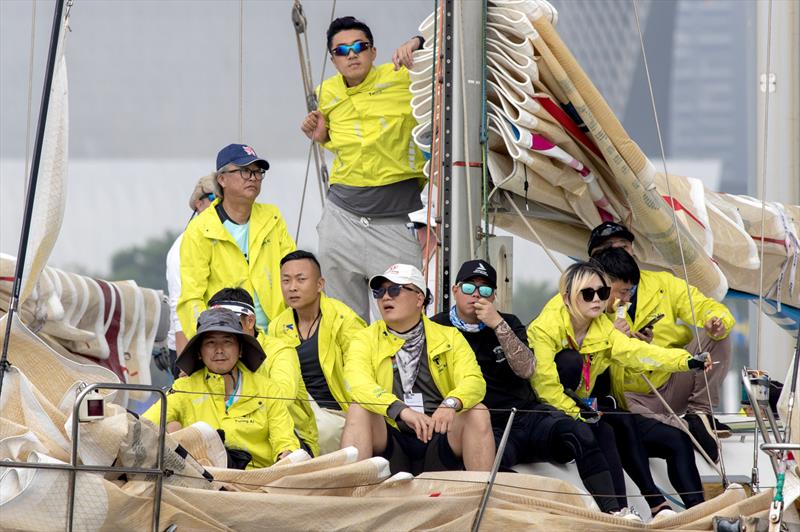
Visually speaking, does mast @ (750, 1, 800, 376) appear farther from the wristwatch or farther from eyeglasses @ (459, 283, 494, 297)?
the wristwatch

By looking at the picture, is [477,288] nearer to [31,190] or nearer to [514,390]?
[514,390]

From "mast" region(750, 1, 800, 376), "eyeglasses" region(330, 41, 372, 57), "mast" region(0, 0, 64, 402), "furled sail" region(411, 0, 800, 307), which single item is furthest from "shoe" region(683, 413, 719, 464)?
"mast" region(750, 1, 800, 376)

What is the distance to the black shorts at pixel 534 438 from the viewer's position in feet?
17.3

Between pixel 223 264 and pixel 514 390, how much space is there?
122 cm

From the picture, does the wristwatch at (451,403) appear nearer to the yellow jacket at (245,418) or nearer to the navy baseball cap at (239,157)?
the yellow jacket at (245,418)

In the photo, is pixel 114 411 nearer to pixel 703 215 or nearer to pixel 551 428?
pixel 551 428

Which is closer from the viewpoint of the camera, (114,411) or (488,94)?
(114,411)

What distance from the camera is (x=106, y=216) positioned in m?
14.4

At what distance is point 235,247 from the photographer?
5.98m

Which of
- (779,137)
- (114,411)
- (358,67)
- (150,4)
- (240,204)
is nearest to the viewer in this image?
(114,411)

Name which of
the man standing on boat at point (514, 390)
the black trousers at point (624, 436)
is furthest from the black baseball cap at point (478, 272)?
the black trousers at point (624, 436)

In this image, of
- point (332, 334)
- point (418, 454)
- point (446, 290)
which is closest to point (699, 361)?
point (418, 454)

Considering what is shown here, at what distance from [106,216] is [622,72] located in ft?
15.7

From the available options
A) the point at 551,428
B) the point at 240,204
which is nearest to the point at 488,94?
the point at 240,204
